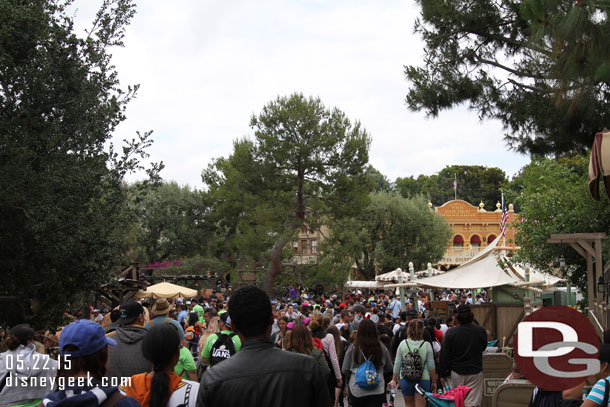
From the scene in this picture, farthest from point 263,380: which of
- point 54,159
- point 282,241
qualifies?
point 282,241

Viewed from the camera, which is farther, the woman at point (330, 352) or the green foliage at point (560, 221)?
the green foliage at point (560, 221)

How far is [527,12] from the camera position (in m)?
7.86

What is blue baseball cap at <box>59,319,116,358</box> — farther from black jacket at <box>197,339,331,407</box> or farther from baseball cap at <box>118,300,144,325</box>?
baseball cap at <box>118,300,144,325</box>

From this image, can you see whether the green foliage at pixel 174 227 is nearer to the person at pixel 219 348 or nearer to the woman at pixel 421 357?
the woman at pixel 421 357

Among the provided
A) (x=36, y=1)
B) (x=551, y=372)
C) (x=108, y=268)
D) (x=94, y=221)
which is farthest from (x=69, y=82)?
(x=551, y=372)

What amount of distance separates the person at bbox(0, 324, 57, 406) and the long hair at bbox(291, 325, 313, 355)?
293cm

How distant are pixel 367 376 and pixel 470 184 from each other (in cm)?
8618

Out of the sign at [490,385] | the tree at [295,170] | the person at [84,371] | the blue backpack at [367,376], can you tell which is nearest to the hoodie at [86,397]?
the person at [84,371]

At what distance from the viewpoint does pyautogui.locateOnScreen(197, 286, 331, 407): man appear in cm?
282

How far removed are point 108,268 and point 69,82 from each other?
10.6ft

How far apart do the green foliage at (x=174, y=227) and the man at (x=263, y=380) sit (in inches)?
1758

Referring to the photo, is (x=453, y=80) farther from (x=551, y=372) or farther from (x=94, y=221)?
(x=551, y=372)

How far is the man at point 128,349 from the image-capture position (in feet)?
15.2

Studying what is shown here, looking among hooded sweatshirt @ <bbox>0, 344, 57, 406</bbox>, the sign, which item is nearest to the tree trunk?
the sign
